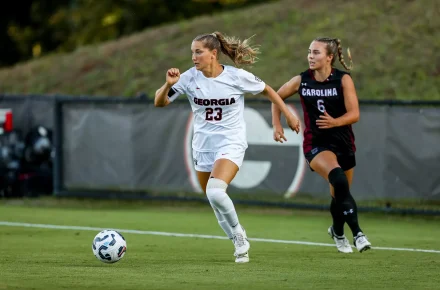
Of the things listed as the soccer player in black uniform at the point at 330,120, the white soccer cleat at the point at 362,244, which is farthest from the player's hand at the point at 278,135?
the white soccer cleat at the point at 362,244

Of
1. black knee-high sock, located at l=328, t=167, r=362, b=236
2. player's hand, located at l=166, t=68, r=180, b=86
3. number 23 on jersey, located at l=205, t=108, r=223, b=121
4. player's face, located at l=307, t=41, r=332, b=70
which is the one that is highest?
player's face, located at l=307, t=41, r=332, b=70

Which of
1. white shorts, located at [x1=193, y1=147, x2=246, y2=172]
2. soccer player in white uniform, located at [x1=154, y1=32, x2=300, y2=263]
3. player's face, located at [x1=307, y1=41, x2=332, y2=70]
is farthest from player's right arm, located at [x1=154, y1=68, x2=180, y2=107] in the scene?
player's face, located at [x1=307, y1=41, x2=332, y2=70]

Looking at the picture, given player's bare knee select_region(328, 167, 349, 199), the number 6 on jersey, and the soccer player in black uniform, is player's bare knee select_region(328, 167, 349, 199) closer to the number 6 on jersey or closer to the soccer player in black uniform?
the soccer player in black uniform

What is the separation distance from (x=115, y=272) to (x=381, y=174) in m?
7.34

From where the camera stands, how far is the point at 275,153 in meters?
16.1

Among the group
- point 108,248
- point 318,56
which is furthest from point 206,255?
point 318,56

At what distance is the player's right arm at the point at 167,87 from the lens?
30.9 feet

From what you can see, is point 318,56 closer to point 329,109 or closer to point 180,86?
point 329,109

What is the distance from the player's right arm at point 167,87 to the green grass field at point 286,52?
11551 mm

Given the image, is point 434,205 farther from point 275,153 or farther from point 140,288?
point 140,288

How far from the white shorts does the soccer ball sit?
3.80 feet

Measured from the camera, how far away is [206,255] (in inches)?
409

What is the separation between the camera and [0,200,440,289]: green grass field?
8.06 meters

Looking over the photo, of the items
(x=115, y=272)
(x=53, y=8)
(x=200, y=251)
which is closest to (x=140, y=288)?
(x=115, y=272)
